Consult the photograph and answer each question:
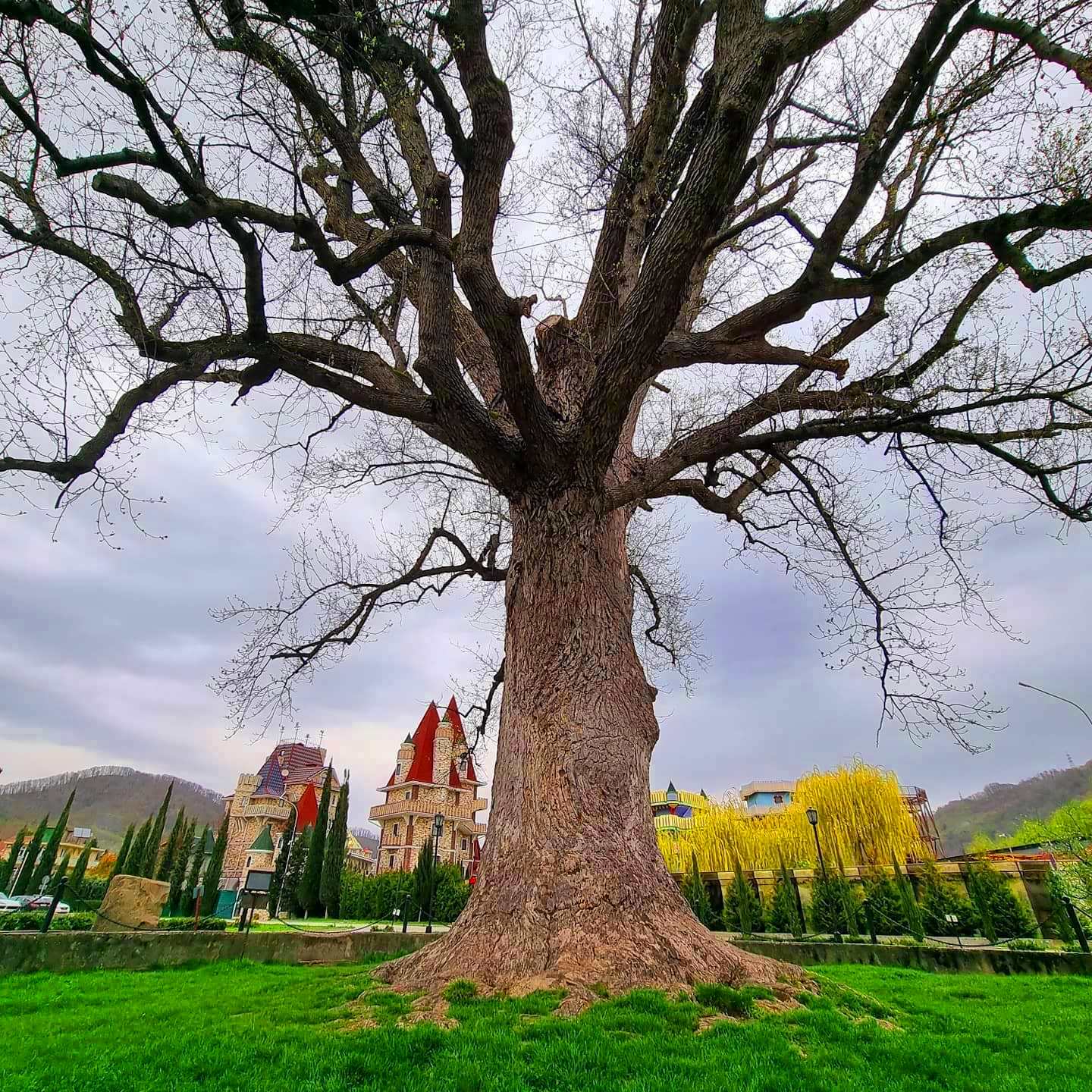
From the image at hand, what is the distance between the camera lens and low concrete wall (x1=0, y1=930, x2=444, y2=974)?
19.9 ft

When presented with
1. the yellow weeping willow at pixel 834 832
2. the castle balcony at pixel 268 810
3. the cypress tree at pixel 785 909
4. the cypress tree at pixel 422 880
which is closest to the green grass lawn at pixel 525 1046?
the cypress tree at pixel 785 909

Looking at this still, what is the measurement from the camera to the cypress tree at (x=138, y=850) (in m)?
26.8

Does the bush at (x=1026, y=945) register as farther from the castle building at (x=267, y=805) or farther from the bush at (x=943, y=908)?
→ the castle building at (x=267, y=805)

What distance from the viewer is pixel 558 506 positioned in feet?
17.7

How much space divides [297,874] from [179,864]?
7.77 m

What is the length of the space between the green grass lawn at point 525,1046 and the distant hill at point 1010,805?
8.46 feet

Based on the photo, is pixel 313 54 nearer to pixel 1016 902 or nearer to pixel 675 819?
pixel 1016 902

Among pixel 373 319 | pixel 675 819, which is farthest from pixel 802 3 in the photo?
pixel 675 819

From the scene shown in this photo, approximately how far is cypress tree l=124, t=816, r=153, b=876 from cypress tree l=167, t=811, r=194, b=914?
4.19ft

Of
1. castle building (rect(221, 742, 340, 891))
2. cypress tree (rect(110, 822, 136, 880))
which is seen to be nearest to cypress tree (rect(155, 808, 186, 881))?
cypress tree (rect(110, 822, 136, 880))

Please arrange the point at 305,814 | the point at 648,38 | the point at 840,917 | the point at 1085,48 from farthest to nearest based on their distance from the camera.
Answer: the point at 305,814
the point at 840,917
the point at 648,38
the point at 1085,48

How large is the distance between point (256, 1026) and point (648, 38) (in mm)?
9120

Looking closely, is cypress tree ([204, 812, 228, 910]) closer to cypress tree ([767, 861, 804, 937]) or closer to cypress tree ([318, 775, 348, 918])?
cypress tree ([318, 775, 348, 918])

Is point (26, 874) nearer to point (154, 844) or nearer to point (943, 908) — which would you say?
point (154, 844)
